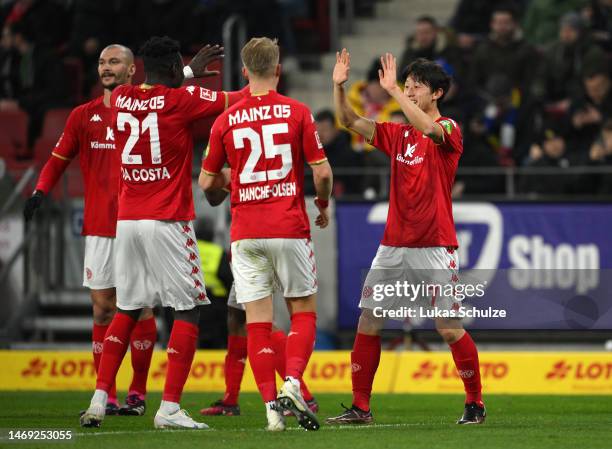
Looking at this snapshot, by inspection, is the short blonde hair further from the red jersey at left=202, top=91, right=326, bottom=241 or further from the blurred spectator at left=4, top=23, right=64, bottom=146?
the blurred spectator at left=4, top=23, right=64, bottom=146

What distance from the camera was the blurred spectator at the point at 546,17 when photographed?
64.3 feet

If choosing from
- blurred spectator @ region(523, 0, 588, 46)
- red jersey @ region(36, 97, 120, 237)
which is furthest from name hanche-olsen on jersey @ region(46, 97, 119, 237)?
blurred spectator @ region(523, 0, 588, 46)

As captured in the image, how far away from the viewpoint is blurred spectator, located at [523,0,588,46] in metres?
19.6

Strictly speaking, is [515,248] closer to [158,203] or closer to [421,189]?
[421,189]

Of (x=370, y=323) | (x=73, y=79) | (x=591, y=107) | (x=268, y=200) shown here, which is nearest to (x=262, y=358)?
(x=268, y=200)

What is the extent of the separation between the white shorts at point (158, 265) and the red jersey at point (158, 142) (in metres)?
0.09

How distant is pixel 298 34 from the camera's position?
21766mm

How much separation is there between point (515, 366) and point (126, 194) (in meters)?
5.66

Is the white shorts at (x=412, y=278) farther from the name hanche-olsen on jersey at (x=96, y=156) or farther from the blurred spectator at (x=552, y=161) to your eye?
the blurred spectator at (x=552, y=161)

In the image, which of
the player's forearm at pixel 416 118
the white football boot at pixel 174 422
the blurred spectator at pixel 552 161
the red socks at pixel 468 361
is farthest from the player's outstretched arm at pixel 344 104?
the blurred spectator at pixel 552 161

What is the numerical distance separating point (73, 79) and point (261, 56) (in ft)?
37.9

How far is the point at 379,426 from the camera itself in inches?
375

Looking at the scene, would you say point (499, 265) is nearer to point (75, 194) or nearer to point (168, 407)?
point (75, 194)

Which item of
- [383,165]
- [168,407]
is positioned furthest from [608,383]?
[168,407]
